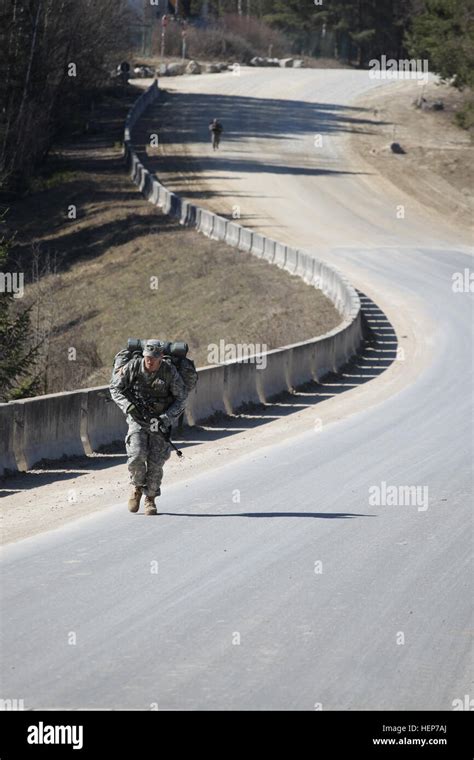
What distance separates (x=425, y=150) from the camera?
65312 mm

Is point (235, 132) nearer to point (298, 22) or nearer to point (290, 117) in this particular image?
point (290, 117)

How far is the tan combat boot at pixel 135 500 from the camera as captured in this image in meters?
12.6

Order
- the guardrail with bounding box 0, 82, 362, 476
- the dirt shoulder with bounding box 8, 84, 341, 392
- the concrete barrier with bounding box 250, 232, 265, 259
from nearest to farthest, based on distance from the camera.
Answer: the guardrail with bounding box 0, 82, 362, 476, the dirt shoulder with bounding box 8, 84, 341, 392, the concrete barrier with bounding box 250, 232, 265, 259

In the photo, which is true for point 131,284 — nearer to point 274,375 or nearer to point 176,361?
point 274,375

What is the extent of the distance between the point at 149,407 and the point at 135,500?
2.87ft

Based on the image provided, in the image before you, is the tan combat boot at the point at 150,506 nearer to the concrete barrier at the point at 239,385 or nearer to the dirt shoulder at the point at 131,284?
the concrete barrier at the point at 239,385

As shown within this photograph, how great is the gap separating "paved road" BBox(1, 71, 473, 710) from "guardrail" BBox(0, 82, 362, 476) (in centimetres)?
185

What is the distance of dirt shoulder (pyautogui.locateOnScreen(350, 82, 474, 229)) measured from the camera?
56.2 meters

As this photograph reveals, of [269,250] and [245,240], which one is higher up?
[245,240]

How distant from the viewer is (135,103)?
77.3 meters

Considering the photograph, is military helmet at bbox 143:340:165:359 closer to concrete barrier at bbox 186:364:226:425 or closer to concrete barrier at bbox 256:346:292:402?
concrete barrier at bbox 186:364:226:425

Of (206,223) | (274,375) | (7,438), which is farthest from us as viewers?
(206,223)

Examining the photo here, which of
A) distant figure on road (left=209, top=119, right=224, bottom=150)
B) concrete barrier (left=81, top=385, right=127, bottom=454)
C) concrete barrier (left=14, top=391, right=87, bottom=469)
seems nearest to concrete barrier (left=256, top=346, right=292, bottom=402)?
concrete barrier (left=81, top=385, right=127, bottom=454)

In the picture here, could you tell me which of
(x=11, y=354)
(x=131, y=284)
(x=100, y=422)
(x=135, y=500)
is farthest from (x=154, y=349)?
(x=131, y=284)
